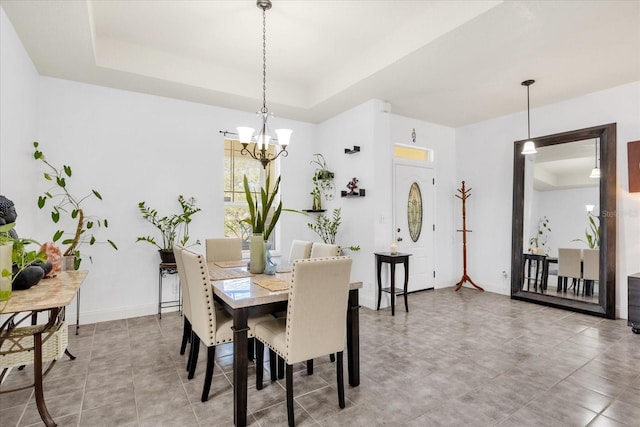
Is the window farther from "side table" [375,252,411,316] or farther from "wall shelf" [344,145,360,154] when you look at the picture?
"side table" [375,252,411,316]

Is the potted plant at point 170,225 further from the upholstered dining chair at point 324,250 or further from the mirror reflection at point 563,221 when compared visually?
the mirror reflection at point 563,221

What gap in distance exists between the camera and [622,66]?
3.41 meters

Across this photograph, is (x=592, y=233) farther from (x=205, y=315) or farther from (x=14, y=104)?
(x=14, y=104)

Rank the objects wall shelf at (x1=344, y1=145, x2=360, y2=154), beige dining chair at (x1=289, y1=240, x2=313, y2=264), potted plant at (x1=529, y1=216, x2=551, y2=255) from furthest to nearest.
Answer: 1. potted plant at (x1=529, y1=216, x2=551, y2=255)
2. wall shelf at (x1=344, y1=145, x2=360, y2=154)
3. beige dining chair at (x1=289, y1=240, x2=313, y2=264)

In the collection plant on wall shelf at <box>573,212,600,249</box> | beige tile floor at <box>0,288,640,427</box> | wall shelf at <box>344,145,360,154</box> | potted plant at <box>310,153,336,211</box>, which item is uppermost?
wall shelf at <box>344,145,360,154</box>

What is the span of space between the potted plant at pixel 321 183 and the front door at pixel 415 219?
3.27 ft

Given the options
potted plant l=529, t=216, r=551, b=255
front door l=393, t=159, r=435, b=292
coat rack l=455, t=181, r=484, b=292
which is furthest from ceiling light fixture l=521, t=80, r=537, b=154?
front door l=393, t=159, r=435, b=292

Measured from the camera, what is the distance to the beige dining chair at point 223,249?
141 inches

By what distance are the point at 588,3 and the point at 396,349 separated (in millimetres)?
3105

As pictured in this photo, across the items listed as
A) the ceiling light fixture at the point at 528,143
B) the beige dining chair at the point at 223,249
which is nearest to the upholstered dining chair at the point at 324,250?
the beige dining chair at the point at 223,249

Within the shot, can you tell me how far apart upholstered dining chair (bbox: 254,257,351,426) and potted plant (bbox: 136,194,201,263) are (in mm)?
2368

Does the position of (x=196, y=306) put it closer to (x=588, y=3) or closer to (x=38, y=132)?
(x=38, y=132)

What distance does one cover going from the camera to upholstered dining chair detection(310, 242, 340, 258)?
9.47ft

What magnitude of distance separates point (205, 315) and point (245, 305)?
439 millimetres
